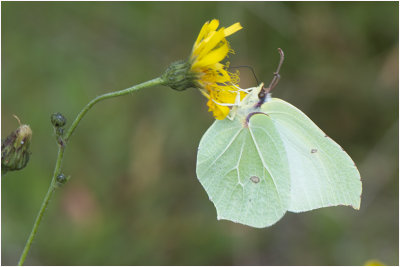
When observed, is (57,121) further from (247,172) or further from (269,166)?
(269,166)

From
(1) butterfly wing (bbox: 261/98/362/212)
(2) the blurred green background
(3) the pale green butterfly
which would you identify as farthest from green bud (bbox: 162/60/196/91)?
(2) the blurred green background

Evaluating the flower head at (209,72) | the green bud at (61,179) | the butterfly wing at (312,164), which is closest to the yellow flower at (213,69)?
the flower head at (209,72)

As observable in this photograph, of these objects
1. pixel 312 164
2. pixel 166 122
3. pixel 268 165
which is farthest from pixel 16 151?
pixel 166 122

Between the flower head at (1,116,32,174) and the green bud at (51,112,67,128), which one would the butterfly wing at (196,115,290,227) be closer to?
the green bud at (51,112,67,128)

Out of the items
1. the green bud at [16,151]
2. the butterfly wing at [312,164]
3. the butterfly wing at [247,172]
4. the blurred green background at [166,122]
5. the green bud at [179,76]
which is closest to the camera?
the green bud at [16,151]

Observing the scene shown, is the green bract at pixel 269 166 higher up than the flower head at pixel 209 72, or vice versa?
the flower head at pixel 209 72

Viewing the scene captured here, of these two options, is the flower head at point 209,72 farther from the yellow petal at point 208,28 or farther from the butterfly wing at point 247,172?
the butterfly wing at point 247,172
